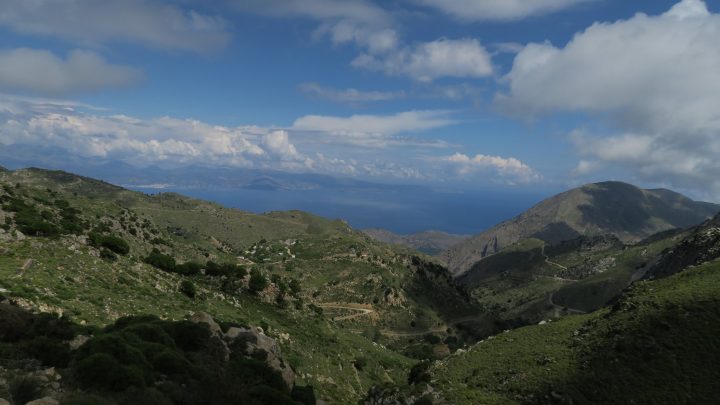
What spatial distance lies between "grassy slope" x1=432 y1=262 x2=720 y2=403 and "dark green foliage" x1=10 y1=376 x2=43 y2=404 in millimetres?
38272

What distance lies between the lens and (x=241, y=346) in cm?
3216

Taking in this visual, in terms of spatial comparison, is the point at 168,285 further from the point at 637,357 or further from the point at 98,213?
the point at 637,357

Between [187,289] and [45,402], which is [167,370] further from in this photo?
[187,289]

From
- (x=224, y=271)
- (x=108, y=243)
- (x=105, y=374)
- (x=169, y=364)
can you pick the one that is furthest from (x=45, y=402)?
(x=224, y=271)

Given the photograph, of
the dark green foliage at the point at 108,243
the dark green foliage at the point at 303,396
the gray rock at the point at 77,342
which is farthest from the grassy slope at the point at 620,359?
the dark green foliage at the point at 108,243

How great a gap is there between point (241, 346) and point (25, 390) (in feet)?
54.1

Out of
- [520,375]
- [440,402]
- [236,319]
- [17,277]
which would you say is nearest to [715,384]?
[520,375]

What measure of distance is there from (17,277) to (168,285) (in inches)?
691

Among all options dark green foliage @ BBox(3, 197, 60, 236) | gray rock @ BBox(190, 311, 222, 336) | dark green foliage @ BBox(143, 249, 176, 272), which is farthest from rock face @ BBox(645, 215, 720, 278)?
dark green foliage @ BBox(3, 197, 60, 236)

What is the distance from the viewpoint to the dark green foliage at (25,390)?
53.4 ft

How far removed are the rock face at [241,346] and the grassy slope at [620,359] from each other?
2204 cm

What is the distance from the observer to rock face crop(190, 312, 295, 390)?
30.1m

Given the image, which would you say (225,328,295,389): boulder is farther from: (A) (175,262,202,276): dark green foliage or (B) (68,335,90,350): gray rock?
(A) (175,262,202,276): dark green foliage

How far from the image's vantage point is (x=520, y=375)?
160ft
